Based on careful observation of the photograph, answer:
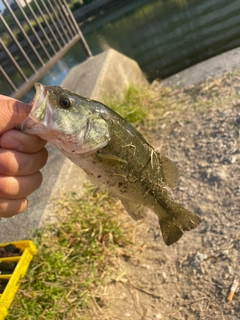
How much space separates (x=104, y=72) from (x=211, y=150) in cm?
254

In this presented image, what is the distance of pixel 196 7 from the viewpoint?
1204 centimetres

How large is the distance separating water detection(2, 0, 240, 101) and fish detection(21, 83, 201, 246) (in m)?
6.47

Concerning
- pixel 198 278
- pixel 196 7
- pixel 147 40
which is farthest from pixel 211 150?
pixel 196 7

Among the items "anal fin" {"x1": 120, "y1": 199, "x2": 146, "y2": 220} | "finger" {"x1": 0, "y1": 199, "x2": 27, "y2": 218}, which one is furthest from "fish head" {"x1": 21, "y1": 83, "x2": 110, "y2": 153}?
"anal fin" {"x1": 120, "y1": 199, "x2": 146, "y2": 220}

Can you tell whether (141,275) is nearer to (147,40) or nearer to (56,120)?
(56,120)

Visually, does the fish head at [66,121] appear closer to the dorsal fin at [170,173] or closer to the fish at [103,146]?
the fish at [103,146]

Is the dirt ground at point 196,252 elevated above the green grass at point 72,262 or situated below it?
below

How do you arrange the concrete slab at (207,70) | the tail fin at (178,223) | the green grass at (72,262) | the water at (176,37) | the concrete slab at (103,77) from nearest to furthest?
the tail fin at (178,223) < the green grass at (72,262) < the concrete slab at (103,77) < the concrete slab at (207,70) < the water at (176,37)

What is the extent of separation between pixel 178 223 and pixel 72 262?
3.78ft

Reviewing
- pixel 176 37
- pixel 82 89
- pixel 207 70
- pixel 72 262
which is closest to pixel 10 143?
pixel 72 262

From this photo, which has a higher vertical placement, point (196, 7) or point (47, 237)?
point (47, 237)

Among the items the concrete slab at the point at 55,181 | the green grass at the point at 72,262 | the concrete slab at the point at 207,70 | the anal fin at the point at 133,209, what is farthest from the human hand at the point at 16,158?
the concrete slab at the point at 207,70

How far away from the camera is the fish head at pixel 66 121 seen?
1572 mm

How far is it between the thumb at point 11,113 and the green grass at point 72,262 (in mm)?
1614
